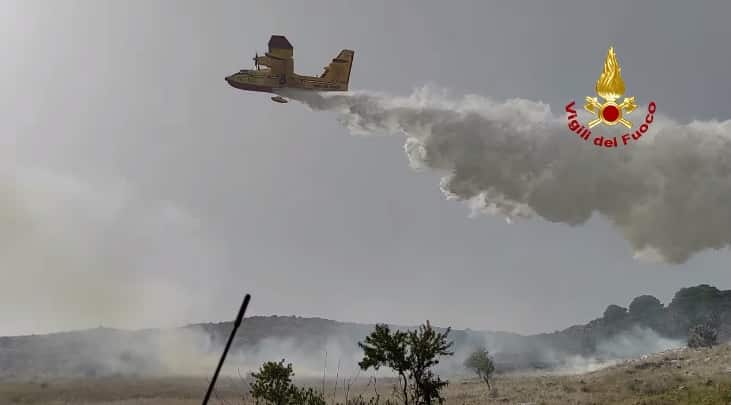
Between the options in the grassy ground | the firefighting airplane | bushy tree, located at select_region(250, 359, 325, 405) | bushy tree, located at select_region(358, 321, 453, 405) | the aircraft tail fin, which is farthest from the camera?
the aircraft tail fin

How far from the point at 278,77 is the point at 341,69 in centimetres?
744

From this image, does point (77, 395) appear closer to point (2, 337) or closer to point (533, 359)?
point (2, 337)

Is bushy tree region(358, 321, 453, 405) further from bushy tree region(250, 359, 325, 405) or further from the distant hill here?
the distant hill

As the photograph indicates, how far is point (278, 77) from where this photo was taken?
183 feet

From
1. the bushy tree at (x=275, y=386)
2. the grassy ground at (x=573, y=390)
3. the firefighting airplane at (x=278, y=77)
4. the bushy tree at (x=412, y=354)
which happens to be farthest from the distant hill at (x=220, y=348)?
the bushy tree at (x=412, y=354)

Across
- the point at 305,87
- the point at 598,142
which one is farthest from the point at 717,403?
the point at 305,87

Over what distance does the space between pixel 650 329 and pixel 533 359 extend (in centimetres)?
4797

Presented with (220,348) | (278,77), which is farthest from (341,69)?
(220,348)

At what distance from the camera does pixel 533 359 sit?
17362cm

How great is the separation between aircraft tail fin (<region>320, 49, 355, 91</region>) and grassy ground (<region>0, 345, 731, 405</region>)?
3245 cm

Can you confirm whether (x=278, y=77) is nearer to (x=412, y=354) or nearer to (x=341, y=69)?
(x=341, y=69)

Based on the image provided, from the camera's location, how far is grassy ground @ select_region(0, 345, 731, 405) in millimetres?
42866

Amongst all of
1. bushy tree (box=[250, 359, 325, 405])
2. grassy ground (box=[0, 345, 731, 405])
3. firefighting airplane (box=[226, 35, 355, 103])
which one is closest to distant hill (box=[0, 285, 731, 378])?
grassy ground (box=[0, 345, 731, 405])

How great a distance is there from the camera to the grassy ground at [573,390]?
141 ft
